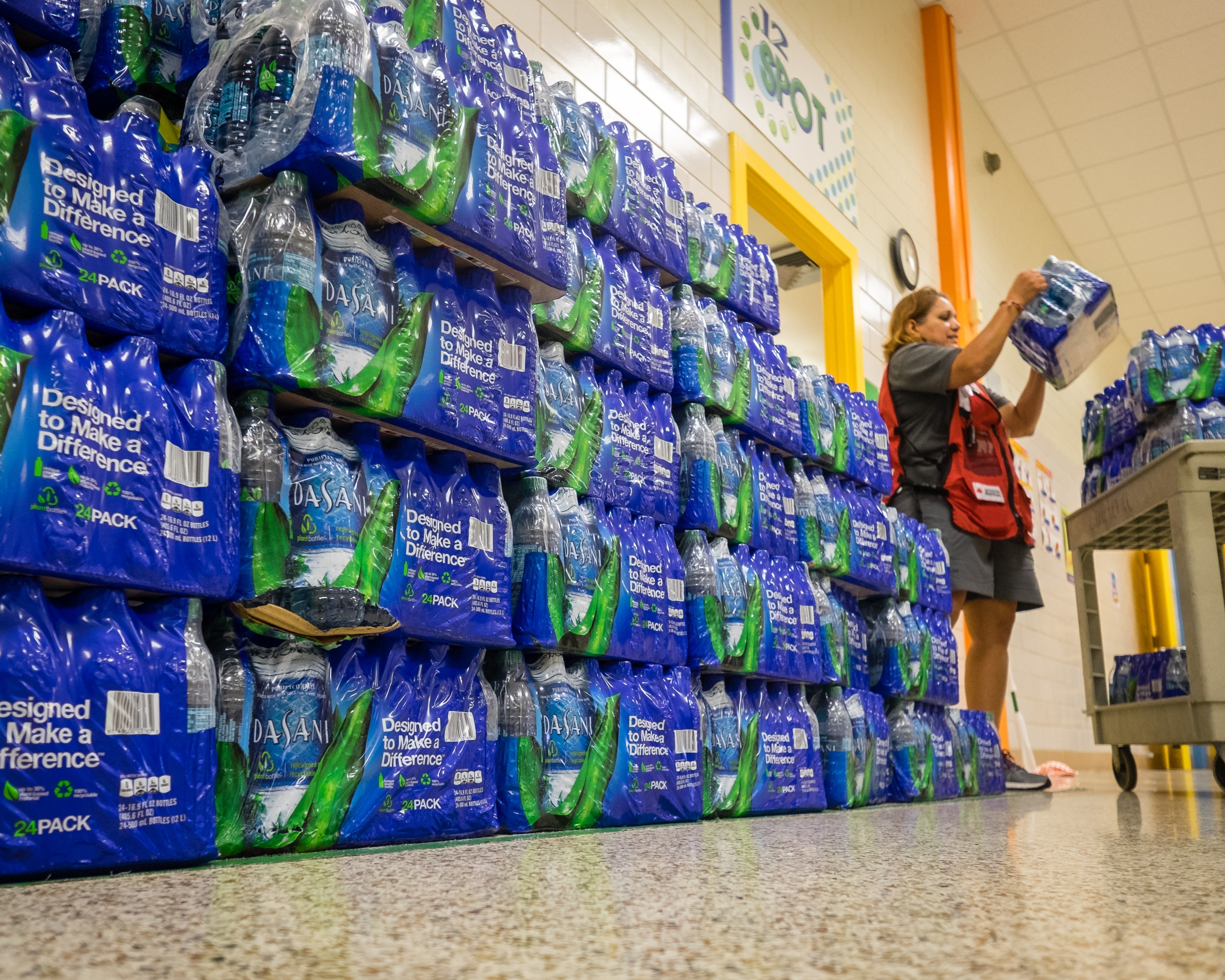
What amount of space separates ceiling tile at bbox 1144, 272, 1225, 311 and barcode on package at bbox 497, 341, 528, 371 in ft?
28.8

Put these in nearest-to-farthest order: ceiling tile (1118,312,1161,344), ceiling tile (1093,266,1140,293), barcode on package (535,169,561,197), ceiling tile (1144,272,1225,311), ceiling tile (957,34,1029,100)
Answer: barcode on package (535,169,561,197), ceiling tile (957,34,1029,100), ceiling tile (1093,266,1140,293), ceiling tile (1144,272,1225,311), ceiling tile (1118,312,1161,344)

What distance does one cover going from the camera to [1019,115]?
714cm

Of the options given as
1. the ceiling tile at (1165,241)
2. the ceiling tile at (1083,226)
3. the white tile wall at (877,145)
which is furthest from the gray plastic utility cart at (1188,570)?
the ceiling tile at (1165,241)

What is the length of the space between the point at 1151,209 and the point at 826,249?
15.4ft

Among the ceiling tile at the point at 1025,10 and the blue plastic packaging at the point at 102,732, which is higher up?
the ceiling tile at the point at 1025,10

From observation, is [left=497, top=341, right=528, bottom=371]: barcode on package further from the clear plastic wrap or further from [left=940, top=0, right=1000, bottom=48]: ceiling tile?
[left=940, top=0, right=1000, bottom=48]: ceiling tile

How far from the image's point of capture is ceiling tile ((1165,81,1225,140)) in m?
6.81

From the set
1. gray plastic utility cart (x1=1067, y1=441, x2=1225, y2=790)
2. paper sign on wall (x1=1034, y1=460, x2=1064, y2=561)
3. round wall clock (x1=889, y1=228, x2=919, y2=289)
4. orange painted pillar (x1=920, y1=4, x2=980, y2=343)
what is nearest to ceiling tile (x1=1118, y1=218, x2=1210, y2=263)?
paper sign on wall (x1=1034, y1=460, x2=1064, y2=561)

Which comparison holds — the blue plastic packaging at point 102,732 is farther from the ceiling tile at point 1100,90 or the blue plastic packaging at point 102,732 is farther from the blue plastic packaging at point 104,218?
the ceiling tile at point 1100,90

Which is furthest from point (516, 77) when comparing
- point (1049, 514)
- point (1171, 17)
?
point (1049, 514)

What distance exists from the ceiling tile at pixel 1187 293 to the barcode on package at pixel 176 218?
931cm

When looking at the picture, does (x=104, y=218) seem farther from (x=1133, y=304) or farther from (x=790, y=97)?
(x=1133, y=304)

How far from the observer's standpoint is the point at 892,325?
3869mm

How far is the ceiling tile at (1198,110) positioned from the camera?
681 cm
